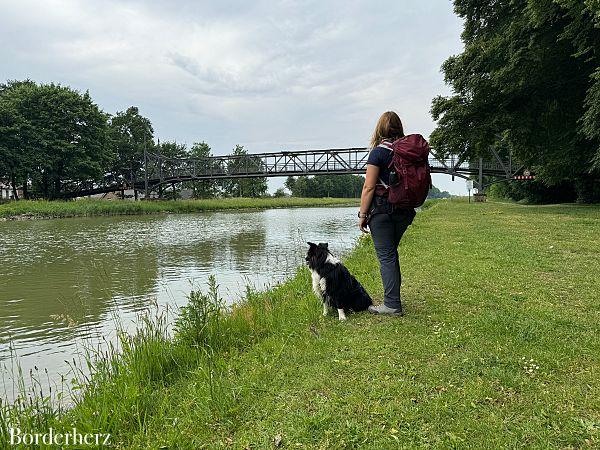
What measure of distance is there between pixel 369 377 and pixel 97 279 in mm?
10369

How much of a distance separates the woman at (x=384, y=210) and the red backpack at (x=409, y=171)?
5.5 inches

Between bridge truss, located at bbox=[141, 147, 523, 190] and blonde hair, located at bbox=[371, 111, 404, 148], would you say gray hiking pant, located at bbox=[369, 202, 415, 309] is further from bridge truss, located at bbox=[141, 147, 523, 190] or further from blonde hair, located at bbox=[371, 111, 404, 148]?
bridge truss, located at bbox=[141, 147, 523, 190]

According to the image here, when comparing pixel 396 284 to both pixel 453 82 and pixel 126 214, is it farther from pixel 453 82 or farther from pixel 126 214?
pixel 126 214

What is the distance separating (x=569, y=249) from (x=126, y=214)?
46127 millimetres

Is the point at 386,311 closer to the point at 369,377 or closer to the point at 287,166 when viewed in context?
the point at 369,377

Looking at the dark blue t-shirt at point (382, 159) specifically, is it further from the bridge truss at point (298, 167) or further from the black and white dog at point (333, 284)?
the bridge truss at point (298, 167)

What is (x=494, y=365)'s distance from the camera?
401cm

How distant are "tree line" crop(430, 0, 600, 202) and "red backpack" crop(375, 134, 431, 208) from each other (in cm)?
1616

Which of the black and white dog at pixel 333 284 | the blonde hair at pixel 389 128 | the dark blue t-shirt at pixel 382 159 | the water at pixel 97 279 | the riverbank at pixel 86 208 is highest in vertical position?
the blonde hair at pixel 389 128

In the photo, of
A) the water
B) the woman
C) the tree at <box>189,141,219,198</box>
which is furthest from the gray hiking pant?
the tree at <box>189,141,219,198</box>

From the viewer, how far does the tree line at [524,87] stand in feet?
64.9

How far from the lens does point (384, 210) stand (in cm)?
539

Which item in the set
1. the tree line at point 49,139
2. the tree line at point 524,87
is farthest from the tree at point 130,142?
the tree line at point 524,87

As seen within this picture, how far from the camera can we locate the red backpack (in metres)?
5.00
